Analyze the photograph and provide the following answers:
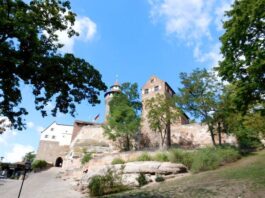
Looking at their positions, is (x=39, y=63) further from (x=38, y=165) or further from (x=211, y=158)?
(x=38, y=165)

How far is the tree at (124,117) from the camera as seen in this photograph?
40.4 meters

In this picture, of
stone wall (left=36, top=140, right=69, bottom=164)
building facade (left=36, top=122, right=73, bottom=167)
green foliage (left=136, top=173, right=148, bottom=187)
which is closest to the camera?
green foliage (left=136, top=173, right=148, bottom=187)

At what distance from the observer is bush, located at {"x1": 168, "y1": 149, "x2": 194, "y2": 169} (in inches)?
923

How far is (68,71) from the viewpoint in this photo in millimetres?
11008

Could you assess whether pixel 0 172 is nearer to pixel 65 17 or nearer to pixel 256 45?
pixel 65 17

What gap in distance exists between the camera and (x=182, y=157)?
24.1m

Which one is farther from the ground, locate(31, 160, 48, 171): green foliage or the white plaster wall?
the white plaster wall

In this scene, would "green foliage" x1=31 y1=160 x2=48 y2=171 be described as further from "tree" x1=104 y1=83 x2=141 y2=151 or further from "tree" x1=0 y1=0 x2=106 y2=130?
"tree" x1=0 y1=0 x2=106 y2=130

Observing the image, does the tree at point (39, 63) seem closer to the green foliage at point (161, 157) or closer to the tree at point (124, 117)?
the green foliage at point (161, 157)

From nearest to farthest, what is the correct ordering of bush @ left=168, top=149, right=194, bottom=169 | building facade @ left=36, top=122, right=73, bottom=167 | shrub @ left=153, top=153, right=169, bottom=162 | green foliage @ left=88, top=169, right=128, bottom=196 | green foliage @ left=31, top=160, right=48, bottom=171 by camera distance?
green foliage @ left=88, top=169, right=128, bottom=196, bush @ left=168, top=149, right=194, bottom=169, shrub @ left=153, top=153, right=169, bottom=162, green foliage @ left=31, top=160, right=48, bottom=171, building facade @ left=36, top=122, right=73, bottom=167

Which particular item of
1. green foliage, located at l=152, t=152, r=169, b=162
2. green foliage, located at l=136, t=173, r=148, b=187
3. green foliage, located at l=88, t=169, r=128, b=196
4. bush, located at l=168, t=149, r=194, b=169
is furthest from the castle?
green foliage, located at l=88, t=169, r=128, b=196

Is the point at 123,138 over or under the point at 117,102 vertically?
under

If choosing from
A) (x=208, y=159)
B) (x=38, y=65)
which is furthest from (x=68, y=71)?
(x=208, y=159)

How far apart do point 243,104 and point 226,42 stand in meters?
3.64
